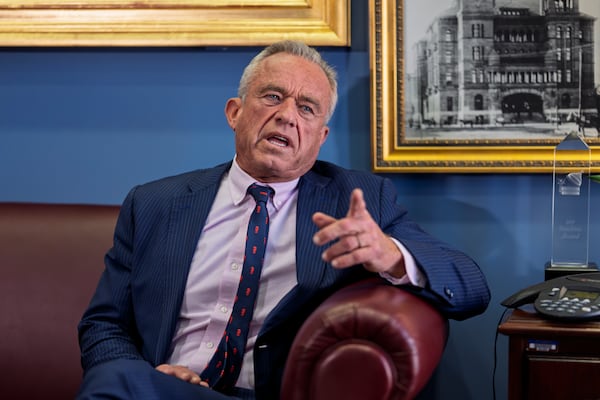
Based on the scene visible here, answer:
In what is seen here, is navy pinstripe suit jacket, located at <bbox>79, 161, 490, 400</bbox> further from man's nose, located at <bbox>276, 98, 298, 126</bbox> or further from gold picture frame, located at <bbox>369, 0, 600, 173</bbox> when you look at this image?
gold picture frame, located at <bbox>369, 0, 600, 173</bbox>

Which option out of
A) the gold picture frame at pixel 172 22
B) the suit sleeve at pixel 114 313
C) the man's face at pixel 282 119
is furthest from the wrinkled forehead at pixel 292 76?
the suit sleeve at pixel 114 313

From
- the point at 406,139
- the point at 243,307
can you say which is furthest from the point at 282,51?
the point at 243,307

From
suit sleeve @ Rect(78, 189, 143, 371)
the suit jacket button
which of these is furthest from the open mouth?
the suit jacket button

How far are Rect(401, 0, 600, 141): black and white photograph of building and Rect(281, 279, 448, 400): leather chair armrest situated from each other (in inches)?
38.2

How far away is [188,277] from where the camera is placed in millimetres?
2039

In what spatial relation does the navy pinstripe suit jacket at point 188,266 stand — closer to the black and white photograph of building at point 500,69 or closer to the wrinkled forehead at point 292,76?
the wrinkled forehead at point 292,76

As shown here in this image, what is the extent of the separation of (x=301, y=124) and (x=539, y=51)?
0.77 m

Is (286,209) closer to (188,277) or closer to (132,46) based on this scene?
(188,277)

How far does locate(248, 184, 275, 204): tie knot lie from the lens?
2.06 meters

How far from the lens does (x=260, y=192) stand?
2.06 m

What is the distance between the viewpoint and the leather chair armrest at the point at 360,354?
4.81ft

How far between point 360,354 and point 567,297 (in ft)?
2.05

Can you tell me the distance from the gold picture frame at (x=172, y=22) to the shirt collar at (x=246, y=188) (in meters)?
0.51

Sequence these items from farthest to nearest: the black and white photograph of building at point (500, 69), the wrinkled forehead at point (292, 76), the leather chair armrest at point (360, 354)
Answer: the black and white photograph of building at point (500, 69) → the wrinkled forehead at point (292, 76) → the leather chair armrest at point (360, 354)
